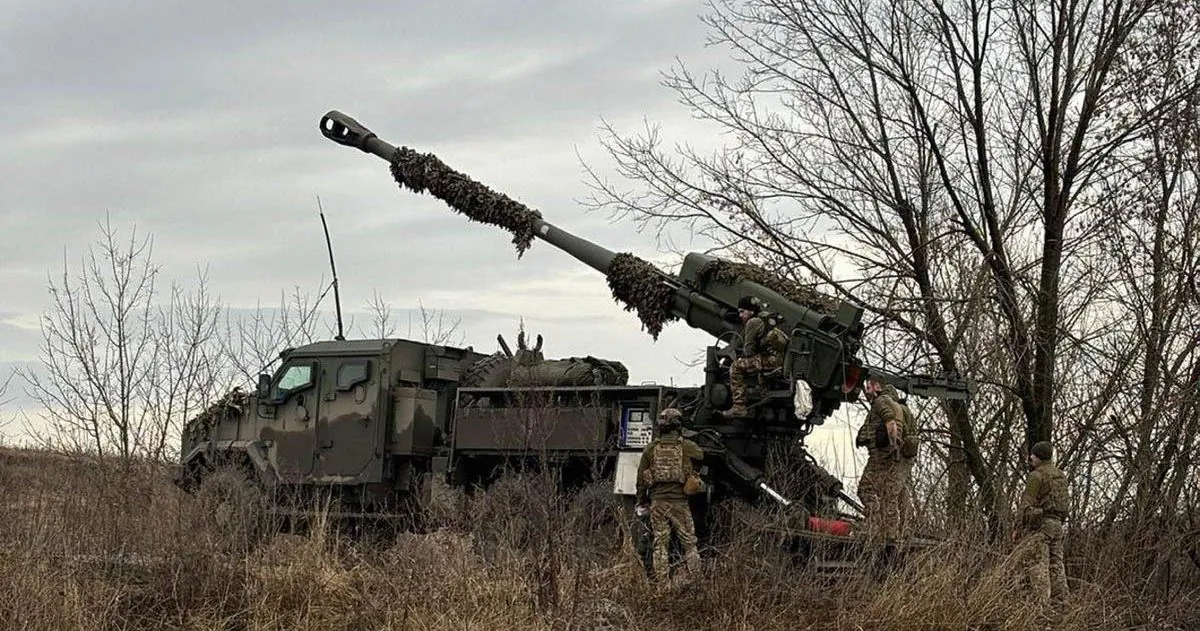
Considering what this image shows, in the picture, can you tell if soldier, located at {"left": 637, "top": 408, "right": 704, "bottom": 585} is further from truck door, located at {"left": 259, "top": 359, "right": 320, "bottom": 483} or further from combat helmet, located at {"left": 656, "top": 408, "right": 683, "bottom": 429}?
truck door, located at {"left": 259, "top": 359, "right": 320, "bottom": 483}

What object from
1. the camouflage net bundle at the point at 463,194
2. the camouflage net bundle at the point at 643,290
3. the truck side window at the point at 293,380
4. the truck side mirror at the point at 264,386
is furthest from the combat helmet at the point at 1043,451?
the truck side mirror at the point at 264,386

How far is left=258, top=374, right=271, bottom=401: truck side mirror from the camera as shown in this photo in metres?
15.0

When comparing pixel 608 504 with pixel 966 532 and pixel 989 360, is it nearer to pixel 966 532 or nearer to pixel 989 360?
pixel 966 532

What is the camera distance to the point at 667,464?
1099cm

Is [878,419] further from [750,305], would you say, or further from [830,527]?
[750,305]

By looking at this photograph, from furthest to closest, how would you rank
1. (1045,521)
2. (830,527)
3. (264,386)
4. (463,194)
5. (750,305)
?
1. (264,386)
2. (463,194)
3. (750,305)
4. (1045,521)
5. (830,527)

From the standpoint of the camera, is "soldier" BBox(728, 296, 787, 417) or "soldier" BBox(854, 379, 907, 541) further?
"soldier" BBox(728, 296, 787, 417)

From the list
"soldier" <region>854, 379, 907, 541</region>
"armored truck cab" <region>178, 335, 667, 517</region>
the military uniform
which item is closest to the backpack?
"soldier" <region>854, 379, 907, 541</region>

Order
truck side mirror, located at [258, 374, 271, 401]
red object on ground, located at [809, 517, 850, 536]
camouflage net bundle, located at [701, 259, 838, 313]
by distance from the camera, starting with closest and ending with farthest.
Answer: red object on ground, located at [809, 517, 850, 536]
camouflage net bundle, located at [701, 259, 838, 313]
truck side mirror, located at [258, 374, 271, 401]

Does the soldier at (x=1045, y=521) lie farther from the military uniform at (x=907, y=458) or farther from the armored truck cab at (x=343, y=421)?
the armored truck cab at (x=343, y=421)

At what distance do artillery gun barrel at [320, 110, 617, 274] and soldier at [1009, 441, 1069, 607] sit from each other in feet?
13.9

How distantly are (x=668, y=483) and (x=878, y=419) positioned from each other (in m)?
1.72

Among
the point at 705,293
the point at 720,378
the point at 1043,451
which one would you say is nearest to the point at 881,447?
the point at 1043,451

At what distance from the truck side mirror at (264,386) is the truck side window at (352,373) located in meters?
0.85
